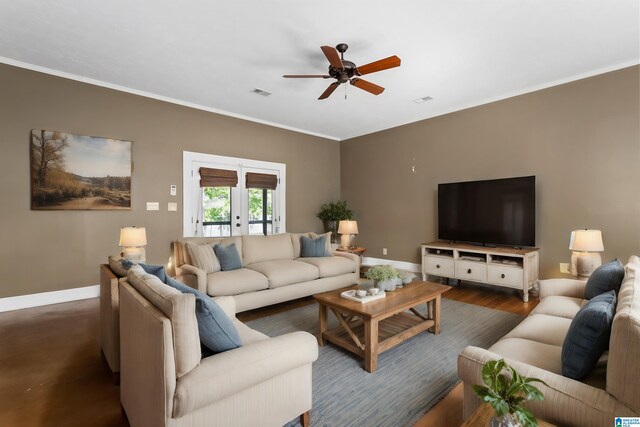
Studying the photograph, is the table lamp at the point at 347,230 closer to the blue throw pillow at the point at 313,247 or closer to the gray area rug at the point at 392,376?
the blue throw pillow at the point at 313,247

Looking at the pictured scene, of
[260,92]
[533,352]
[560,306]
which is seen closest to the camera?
[533,352]

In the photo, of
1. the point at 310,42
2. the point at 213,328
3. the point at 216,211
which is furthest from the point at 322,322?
the point at 216,211

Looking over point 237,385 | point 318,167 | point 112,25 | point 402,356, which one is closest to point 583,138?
point 402,356

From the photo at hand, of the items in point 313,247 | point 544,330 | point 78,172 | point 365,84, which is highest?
point 365,84

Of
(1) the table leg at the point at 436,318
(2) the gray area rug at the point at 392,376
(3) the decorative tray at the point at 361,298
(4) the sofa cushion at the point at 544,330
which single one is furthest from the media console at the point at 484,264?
(3) the decorative tray at the point at 361,298

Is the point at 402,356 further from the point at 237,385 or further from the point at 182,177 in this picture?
the point at 182,177

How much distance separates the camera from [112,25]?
2.99 metres

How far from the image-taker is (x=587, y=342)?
4.52ft

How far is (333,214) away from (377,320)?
14.8 ft

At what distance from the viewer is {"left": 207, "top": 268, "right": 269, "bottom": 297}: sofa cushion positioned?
3420mm

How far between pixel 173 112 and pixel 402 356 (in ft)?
15.6

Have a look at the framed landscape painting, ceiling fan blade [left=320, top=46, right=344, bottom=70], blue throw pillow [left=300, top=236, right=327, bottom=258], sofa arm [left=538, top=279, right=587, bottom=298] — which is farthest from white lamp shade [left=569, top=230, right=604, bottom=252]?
the framed landscape painting

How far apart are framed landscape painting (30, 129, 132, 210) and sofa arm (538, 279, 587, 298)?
5.25 m

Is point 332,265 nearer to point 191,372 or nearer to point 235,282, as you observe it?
point 235,282
